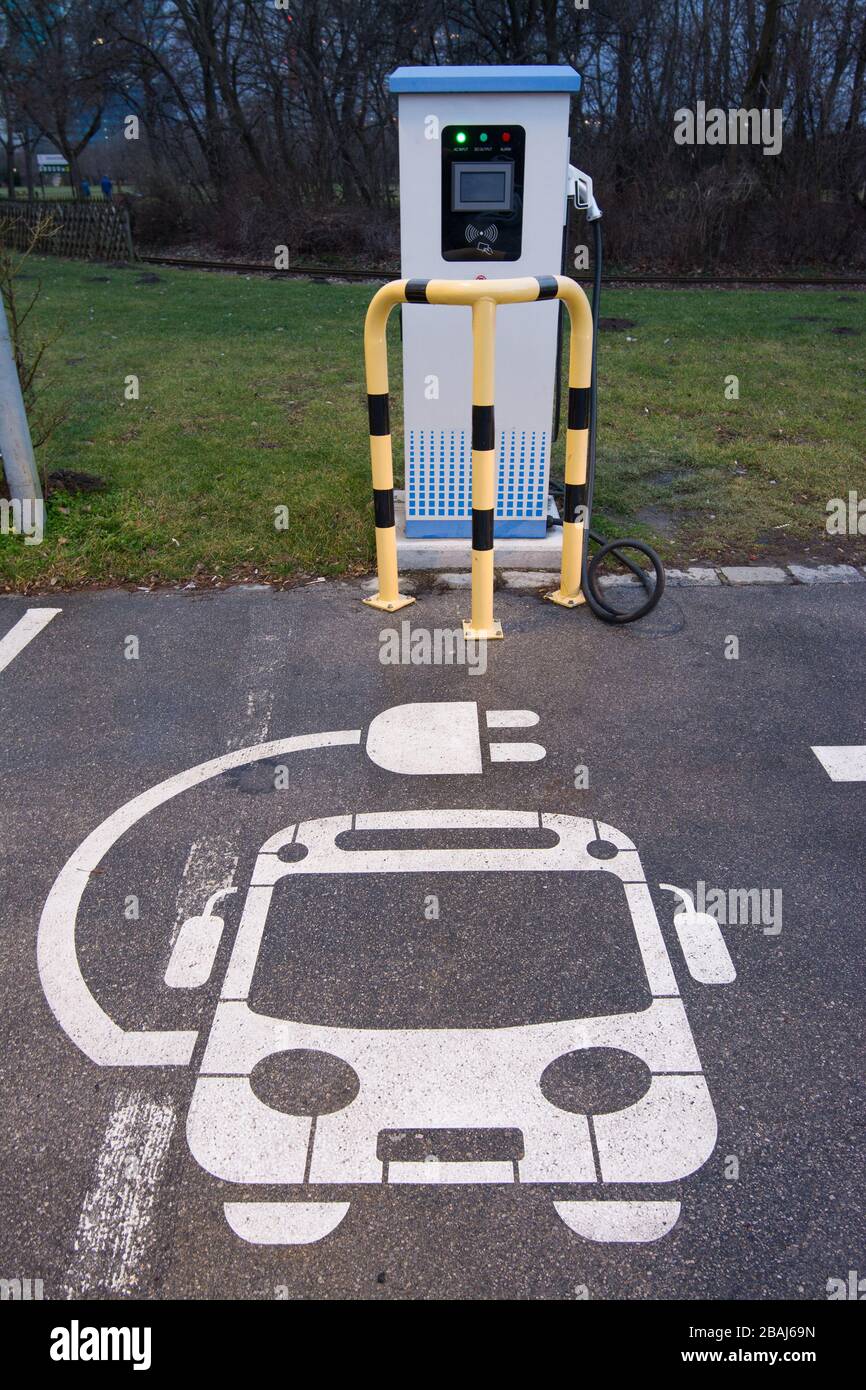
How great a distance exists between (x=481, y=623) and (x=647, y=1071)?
2.61m

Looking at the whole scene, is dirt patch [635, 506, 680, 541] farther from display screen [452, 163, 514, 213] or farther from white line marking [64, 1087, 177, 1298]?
white line marking [64, 1087, 177, 1298]

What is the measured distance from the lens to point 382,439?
15.4ft

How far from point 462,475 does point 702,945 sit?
3.21 meters

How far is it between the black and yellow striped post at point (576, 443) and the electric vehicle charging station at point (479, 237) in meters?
0.42

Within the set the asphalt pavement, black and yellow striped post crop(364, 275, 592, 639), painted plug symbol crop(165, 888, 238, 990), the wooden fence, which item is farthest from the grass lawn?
the wooden fence

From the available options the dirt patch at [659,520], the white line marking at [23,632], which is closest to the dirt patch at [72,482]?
the white line marking at [23,632]

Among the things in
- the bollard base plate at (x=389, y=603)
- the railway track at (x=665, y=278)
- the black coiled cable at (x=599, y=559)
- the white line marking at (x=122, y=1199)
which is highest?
the railway track at (x=665, y=278)

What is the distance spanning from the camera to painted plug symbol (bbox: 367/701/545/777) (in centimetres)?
377

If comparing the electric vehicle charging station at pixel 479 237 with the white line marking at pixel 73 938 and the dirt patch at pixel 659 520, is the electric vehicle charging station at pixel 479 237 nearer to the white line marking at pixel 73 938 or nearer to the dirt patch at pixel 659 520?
the dirt patch at pixel 659 520

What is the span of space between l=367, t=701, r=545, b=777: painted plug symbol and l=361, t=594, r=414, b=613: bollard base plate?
38.8 inches

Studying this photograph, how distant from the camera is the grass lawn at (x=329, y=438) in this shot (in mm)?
5730

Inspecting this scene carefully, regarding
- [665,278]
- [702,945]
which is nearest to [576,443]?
[702,945]
